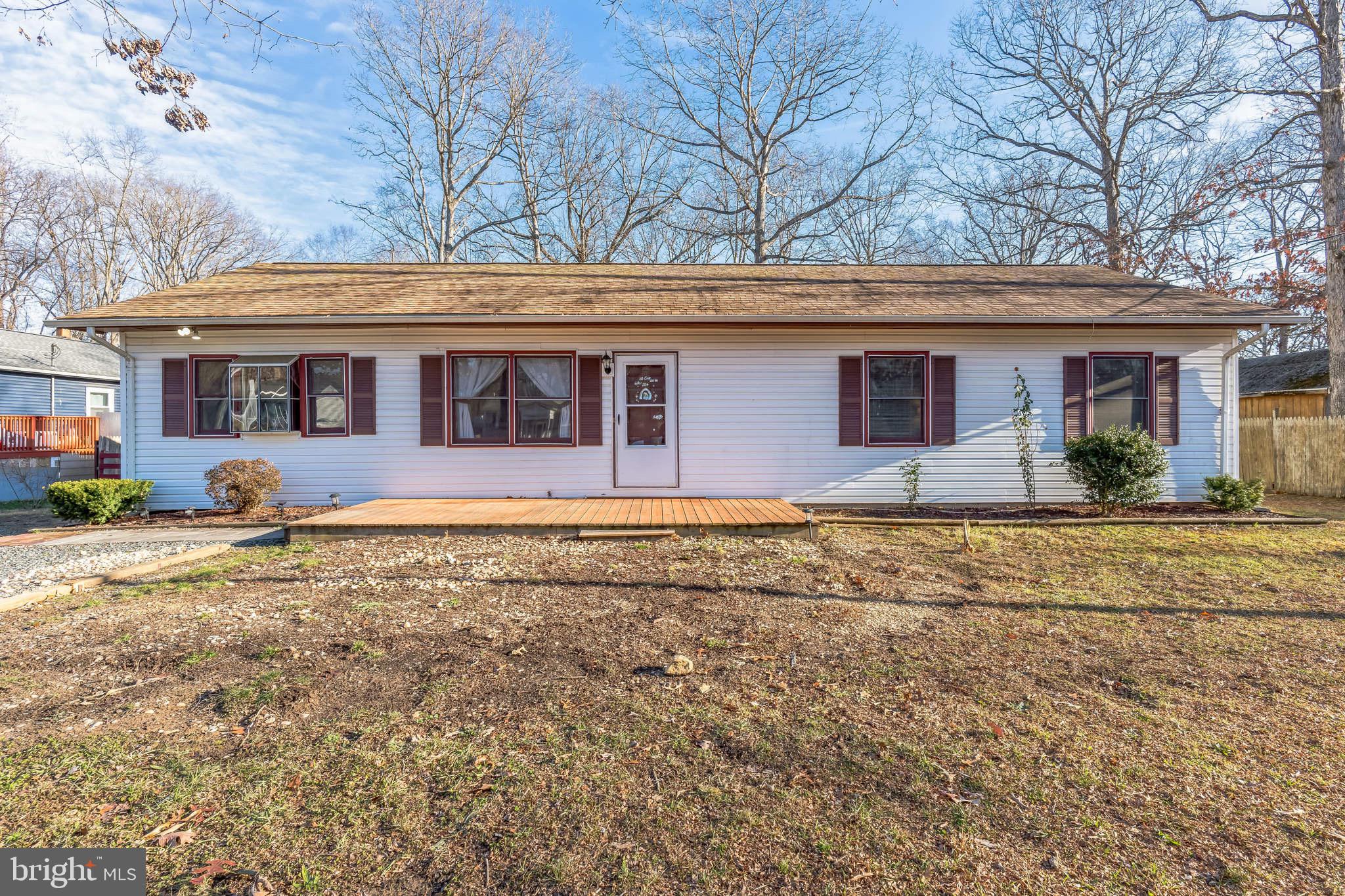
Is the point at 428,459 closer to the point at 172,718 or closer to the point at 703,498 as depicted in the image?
the point at 703,498

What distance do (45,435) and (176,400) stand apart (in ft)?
43.5

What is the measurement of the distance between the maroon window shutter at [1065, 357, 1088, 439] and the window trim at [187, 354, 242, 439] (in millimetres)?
11788

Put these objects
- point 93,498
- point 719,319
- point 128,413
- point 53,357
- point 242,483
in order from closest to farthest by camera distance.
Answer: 1. point 93,498
2. point 242,483
3. point 719,319
4. point 128,413
5. point 53,357

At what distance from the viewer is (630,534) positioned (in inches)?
256

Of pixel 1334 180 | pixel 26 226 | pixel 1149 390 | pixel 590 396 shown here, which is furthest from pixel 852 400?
pixel 26 226

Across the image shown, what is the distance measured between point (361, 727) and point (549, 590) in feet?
7.03

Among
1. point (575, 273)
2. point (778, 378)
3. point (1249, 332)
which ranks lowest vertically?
point (778, 378)

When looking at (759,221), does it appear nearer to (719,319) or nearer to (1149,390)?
(719,319)

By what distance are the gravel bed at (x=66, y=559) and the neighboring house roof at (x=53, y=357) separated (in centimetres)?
1455

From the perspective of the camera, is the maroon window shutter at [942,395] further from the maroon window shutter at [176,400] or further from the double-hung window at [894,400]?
the maroon window shutter at [176,400]

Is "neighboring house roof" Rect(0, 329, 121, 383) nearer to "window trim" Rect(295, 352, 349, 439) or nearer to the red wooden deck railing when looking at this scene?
the red wooden deck railing

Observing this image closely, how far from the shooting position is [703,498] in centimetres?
855

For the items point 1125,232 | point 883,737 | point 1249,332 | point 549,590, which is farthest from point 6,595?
point 1125,232

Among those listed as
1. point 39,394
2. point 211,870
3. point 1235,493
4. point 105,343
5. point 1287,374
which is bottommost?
point 211,870
